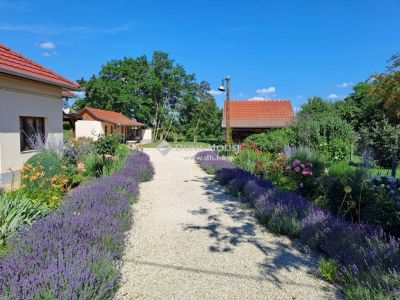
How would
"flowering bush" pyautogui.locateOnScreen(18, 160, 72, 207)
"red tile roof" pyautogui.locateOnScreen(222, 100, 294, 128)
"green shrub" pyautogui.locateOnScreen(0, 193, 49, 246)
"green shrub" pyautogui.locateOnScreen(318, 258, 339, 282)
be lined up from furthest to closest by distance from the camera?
"red tile roof" pyautogui.locateOnScreen(222, 100, 294, 128) < "flowering bush" pyautogui.locateOnScreen(18, 160, 72, 207) < "green shrub" pyautogui.locateOnScreen(0, 193, 49, 246) < "green shrub" pyautogui.locateOnScreen(318, 258, 339, 282)

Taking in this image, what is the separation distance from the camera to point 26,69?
334 inches

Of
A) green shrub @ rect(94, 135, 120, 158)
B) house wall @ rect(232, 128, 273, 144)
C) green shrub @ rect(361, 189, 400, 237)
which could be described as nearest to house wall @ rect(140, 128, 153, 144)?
house wall @ rect(232, 128, 273, 144)

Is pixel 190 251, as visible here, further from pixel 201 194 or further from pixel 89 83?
pixel 89 83

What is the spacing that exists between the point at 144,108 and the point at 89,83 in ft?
29.2

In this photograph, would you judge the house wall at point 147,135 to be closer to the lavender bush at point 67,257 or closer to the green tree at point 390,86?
the green tree at point 390,86

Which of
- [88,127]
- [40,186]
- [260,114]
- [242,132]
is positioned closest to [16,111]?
[40,186]

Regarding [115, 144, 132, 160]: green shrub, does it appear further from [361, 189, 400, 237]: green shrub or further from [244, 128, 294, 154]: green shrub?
[361, 189, 400, 237]: green shrub

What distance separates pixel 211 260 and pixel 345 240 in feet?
5.26

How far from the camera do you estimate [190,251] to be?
3977mm

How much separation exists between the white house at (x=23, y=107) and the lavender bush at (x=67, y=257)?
4.69 metres

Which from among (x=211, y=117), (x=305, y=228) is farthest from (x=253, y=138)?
(x=211, y=117)

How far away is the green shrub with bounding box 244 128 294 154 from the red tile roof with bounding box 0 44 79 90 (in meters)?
9.00

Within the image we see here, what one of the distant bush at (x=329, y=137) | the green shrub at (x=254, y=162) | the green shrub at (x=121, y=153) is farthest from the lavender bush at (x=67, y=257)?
the distant bush at (x=329, y=137)

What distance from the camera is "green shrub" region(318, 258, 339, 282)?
3.16 metres
